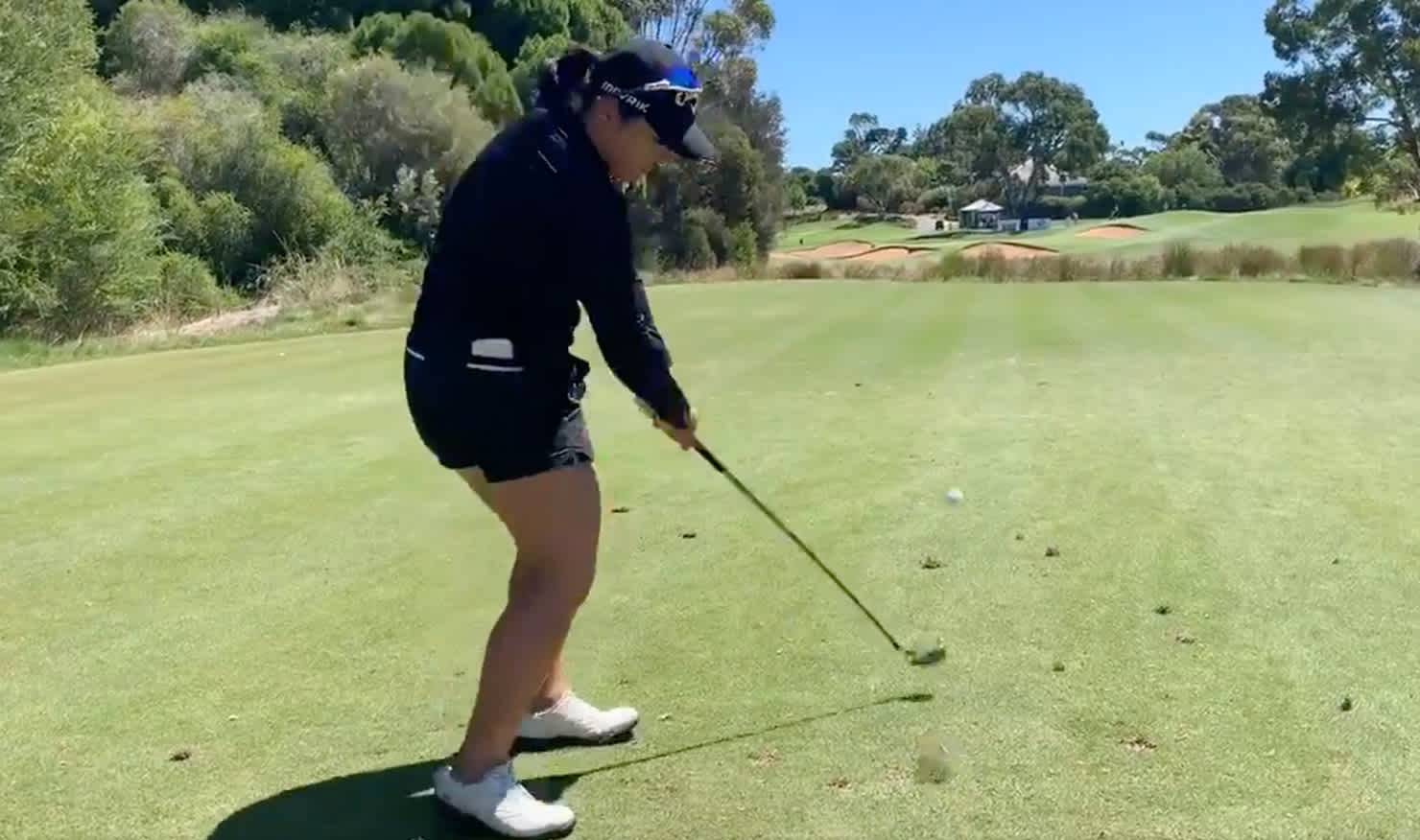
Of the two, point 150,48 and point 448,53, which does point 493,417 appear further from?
point 448,53

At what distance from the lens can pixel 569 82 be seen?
379 centimetres

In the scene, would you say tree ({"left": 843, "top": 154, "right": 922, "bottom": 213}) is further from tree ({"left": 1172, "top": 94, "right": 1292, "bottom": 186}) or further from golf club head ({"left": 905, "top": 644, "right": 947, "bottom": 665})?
golf club head ({"left": 905, "top": 644, "right": 947, "bottom": 665})

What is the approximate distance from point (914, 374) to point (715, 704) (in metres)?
10.4

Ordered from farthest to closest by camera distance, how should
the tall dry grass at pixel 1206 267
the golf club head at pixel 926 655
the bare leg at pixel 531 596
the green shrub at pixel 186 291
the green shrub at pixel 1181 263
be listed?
1. the green shrub at pixel 1181 263
2. the tall dry grass at pixel 1206 267
3. the green shrub at pixel 186 291
4. the golf club head at pixel 926 655
5. the bare leg at pixel 531 596

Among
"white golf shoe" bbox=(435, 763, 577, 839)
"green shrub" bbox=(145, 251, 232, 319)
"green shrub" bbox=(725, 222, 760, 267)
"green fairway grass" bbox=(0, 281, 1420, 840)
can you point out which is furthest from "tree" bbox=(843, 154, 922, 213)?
"white golf shoe" bbox=(435, 763, 577, 839)

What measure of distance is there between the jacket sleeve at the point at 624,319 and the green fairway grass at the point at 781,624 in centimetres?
110

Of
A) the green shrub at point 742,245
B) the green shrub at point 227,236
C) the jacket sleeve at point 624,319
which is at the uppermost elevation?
the jacket sleeve at point 624,319

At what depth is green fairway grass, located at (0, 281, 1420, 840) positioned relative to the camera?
12.7ft

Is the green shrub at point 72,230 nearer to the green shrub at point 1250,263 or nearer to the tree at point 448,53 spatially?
the green shrub at point 1250,263

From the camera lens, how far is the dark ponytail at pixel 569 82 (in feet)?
12.3

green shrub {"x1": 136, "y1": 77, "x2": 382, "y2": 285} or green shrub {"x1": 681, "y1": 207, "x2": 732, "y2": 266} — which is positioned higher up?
green shrub {"x1": 136, "y1": 77, "x2": 382, "y2": 285}

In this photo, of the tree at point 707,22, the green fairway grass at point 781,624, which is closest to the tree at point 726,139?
the tree at point 707,22

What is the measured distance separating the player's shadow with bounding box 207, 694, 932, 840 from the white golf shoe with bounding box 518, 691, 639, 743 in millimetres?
150

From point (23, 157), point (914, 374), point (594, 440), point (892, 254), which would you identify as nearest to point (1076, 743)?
point (594, 440)
